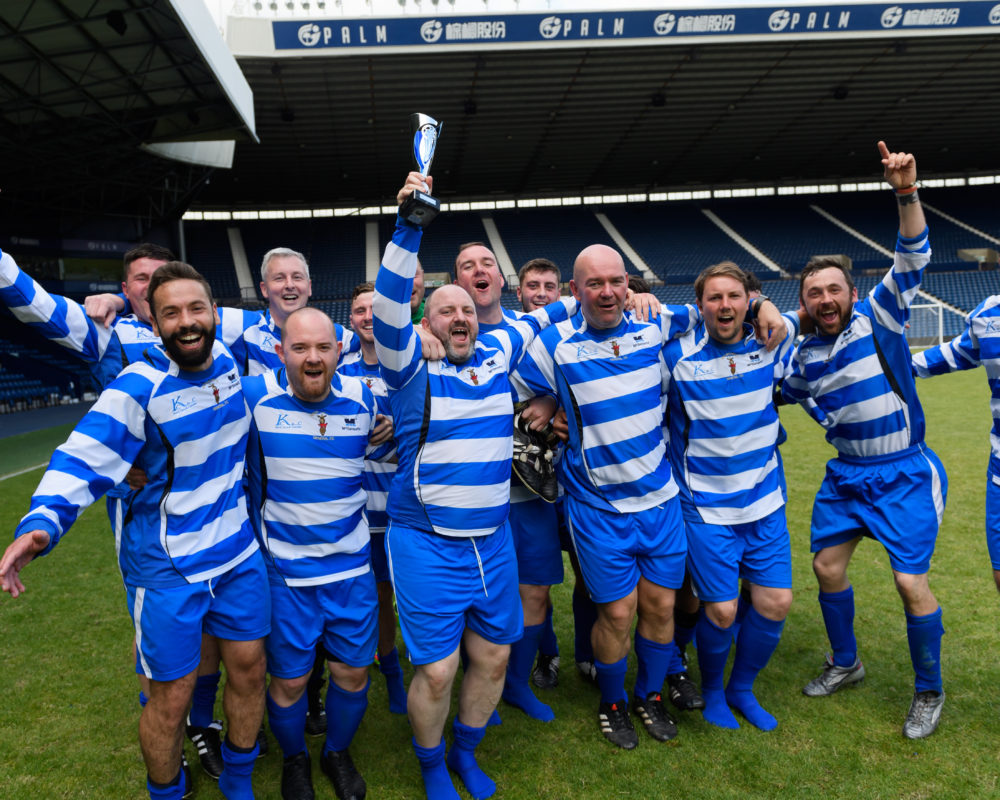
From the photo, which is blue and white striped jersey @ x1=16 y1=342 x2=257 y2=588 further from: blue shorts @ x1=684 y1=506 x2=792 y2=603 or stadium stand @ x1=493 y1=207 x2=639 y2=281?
stadium stand @ x1=493 y1=207 x2=639 y2=281

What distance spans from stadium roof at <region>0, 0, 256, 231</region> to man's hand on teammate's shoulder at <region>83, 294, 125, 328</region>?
29.7ft

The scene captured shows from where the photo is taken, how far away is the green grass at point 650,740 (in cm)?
296

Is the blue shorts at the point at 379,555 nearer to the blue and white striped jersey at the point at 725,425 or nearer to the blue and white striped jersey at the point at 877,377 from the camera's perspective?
the blue and white striped jersey at the point at 725,425

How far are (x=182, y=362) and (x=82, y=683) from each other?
8.66 feet

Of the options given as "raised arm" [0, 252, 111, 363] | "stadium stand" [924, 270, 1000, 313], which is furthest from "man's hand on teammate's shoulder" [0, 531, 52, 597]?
"stadium stand" [924, 270, 1000, 313]

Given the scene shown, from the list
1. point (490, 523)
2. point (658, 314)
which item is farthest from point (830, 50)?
point (490, 523)

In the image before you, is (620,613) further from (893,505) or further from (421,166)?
(421,166)

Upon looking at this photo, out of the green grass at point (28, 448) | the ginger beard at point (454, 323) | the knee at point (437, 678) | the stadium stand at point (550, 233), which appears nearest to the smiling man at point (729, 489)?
the ginger beard at point (454, 323)

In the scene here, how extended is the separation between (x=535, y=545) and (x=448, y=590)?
790mm

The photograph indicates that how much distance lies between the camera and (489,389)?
10.0ft

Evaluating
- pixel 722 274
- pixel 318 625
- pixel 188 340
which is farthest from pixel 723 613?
pixel 188 340

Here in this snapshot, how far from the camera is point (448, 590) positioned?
290 cm

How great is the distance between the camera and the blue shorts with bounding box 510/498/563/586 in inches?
140

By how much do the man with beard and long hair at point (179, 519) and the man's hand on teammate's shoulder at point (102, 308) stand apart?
777mm
